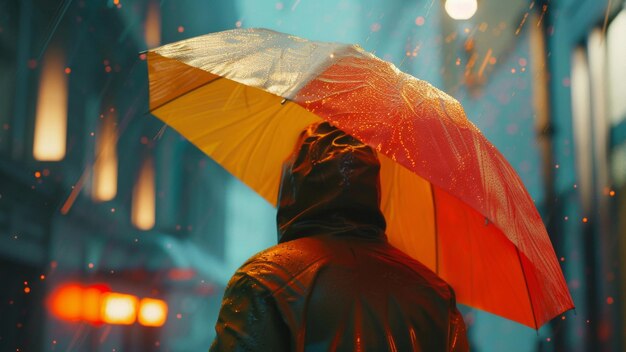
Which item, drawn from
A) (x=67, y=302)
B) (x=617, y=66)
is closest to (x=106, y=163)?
(x=67, y=302)

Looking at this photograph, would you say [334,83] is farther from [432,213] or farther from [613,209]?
[613,209]

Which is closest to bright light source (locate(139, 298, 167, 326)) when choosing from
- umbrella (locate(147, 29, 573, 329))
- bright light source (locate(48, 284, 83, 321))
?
bright light source (locate(48, 284, 83, 321))

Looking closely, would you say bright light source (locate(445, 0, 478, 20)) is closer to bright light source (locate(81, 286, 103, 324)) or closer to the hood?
the hood

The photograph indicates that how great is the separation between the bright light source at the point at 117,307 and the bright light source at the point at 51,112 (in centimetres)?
215

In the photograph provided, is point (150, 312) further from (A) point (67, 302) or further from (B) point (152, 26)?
(B) point (152, 26)

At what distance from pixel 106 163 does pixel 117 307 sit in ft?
8.21

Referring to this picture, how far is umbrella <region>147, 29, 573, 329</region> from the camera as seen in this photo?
2.01m

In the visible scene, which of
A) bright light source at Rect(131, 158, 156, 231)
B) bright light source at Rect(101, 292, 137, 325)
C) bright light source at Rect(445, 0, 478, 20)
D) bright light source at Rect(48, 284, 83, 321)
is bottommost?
bright light source at Rect(101, 292, 137, 325)

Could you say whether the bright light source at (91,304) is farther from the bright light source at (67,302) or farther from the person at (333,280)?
the person at (333,280)

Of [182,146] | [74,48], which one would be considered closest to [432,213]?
[74,48]

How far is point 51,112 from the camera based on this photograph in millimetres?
10500

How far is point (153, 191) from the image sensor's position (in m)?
15.1

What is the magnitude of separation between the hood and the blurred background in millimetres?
2671

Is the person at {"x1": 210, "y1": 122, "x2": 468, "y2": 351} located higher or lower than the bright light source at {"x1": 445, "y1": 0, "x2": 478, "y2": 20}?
lower
